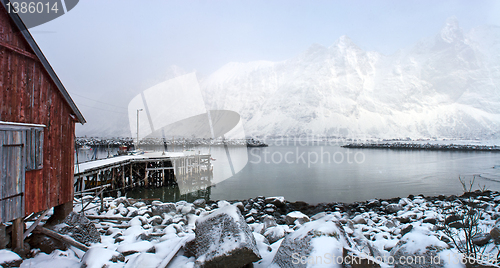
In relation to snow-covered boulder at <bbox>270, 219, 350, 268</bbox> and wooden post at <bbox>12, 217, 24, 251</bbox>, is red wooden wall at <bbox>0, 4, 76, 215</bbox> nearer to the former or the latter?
wooden post at <bbox>12, 217, 24, 251</bbox>

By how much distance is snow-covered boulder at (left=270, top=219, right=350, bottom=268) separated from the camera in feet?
12.0

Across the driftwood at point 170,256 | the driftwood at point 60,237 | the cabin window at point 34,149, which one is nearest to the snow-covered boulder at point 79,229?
the driftwood at point 60,237

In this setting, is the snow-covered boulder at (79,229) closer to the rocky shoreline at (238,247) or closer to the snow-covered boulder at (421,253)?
the rocky shoreline at (238,247)

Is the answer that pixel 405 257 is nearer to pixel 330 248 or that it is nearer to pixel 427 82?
pixel 330 248

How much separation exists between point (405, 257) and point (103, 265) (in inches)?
223

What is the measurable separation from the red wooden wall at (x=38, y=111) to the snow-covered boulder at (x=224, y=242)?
4407 millimetres

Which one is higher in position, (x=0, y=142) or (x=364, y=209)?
(x=0, y=142)

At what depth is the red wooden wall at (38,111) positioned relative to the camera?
5191mm

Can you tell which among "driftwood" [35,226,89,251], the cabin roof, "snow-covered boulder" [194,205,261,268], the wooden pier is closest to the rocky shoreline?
"snow-covered boulder" [194,205,261,268]

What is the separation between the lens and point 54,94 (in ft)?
20.6

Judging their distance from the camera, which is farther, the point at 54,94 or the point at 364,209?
the point at 364,209

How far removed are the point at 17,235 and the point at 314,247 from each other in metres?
6.40

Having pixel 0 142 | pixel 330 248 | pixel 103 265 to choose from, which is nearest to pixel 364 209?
pixel 330 248

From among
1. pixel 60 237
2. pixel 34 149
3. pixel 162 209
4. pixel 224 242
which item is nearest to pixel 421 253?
pixel 224 242
